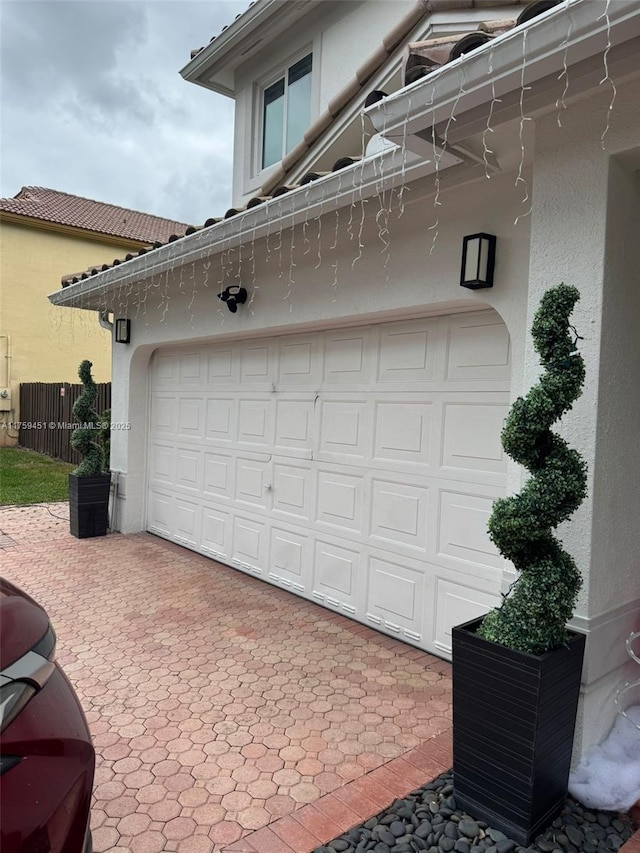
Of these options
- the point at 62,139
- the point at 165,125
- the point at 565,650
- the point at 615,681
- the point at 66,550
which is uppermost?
the point at 165,125

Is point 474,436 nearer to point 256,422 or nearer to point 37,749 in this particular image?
point 256,422

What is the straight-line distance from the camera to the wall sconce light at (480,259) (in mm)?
3779

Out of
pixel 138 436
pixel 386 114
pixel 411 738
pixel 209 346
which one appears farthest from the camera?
pixel 138 436

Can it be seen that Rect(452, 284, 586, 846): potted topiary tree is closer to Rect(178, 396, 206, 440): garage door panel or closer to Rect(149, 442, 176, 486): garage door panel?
Rect(178, 396, 206, 440): garage door panel

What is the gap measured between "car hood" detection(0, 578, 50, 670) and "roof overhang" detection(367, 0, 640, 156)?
8.78 feet

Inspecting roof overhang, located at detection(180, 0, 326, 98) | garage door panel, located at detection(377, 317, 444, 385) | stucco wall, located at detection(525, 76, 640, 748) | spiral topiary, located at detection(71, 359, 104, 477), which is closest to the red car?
stucco wall, located at detection(525, 76, 640, 748)

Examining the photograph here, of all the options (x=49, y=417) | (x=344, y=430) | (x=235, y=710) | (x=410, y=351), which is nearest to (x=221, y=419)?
(x=344, y=430)

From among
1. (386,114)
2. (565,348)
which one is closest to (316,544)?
(565,348)

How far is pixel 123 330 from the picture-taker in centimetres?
823

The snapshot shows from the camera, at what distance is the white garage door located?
169 inches

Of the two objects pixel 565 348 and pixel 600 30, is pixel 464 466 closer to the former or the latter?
pixel 565 348

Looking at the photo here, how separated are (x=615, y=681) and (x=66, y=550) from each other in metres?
6.51

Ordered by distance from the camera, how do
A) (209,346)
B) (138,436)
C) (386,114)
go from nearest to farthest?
1. (386,114)
2. (209,346)
3. (138,436)

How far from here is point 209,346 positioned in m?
7.25
